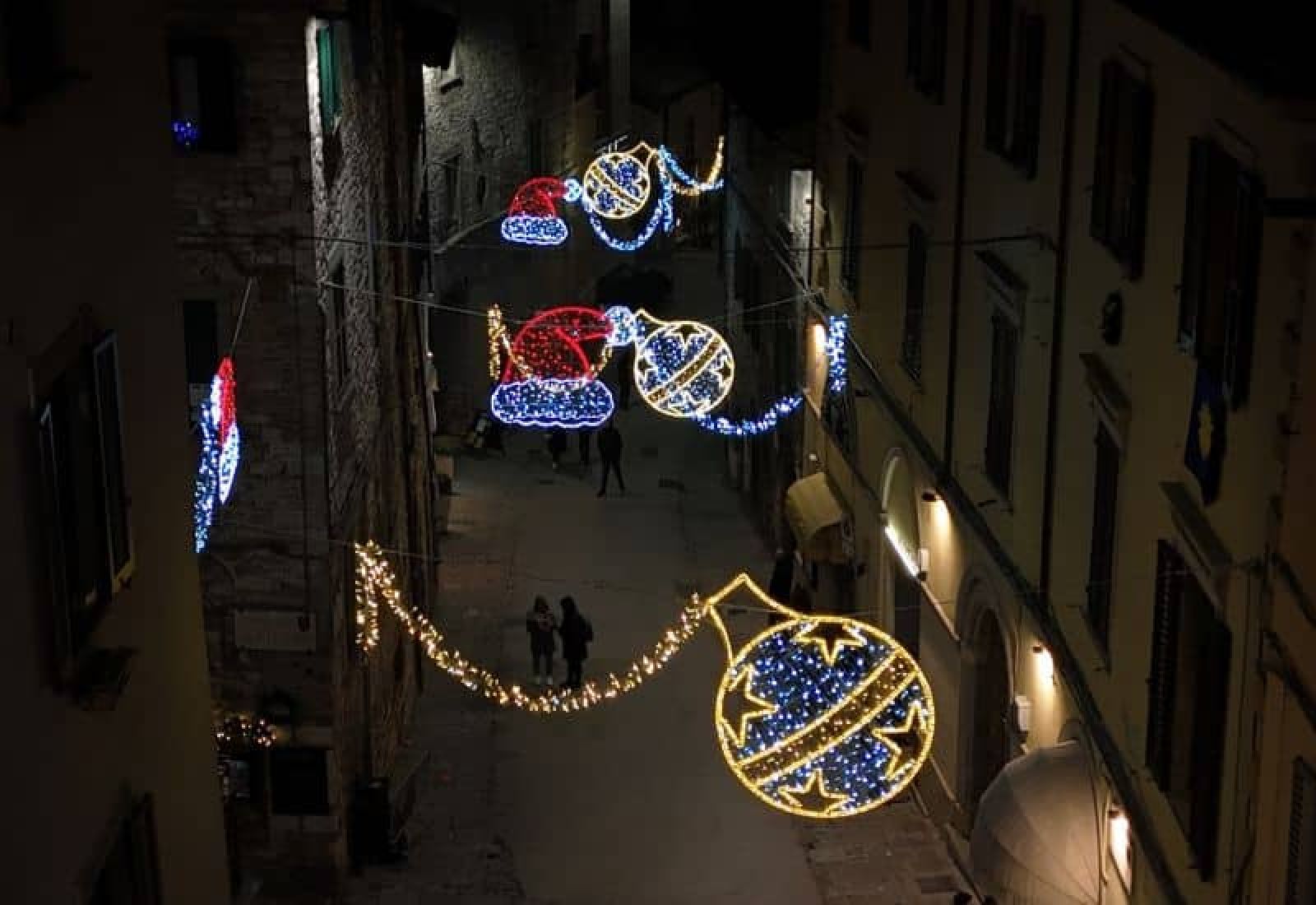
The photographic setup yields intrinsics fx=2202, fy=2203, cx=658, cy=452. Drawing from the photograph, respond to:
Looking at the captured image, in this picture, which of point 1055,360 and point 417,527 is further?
point 417,527

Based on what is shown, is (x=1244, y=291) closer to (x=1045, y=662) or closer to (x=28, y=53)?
(x=1045, y=662)

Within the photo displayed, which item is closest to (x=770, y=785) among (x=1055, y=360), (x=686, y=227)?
(x=1055, y=360)

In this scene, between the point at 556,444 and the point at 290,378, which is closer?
the point at 290,378

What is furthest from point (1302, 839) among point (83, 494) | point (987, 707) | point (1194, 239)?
point (987, 707)

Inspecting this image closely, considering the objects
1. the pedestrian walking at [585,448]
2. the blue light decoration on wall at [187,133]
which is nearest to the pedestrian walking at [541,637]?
the blue light decoration on wall at [187,133]

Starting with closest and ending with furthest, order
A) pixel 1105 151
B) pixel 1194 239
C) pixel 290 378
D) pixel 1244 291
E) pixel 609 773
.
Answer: pixel 1244 291 < pixel 1194 239 < pixel 1105 151 < pixel 290 378 < pixel 609 773

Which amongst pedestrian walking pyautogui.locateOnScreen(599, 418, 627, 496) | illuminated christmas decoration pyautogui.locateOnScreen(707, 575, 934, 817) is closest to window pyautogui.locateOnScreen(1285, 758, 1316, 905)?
illuminated christmas decoration pyautogui.locateOnScreen(707, 575, 934, 817)

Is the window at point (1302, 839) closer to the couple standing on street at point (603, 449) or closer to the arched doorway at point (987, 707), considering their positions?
the arched doorway at point (987, 707)

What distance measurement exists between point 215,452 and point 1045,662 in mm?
6498

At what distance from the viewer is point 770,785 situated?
15594mm

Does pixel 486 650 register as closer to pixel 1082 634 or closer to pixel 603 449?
pixel 603 449

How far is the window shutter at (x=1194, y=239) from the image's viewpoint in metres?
12.7

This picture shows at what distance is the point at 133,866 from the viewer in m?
9.43

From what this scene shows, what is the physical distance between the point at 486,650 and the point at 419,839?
17.2ft
